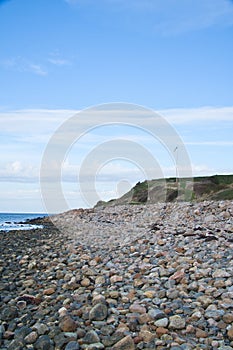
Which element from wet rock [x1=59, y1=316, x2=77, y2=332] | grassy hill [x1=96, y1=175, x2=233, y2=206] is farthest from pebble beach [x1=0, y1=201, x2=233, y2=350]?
grassy hill [x1=96, y1=175, x2=233, y2=206]

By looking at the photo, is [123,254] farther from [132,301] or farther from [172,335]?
[172,335]

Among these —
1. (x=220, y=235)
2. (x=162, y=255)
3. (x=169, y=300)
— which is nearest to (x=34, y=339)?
(x=169, y=300)

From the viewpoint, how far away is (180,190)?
36156 millimetres

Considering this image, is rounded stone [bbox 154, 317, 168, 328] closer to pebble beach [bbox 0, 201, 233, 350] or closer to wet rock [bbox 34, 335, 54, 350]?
pebble beach [bbox 0, 201, 233, 350]

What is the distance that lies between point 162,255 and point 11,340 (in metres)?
3.61

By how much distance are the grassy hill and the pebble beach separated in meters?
23.7

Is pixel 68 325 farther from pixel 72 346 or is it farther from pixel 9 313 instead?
pixel 9 313

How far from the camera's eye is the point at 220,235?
9.26 meters

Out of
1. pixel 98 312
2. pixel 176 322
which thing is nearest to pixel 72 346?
pixel 98 312

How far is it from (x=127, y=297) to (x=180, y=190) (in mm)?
30542

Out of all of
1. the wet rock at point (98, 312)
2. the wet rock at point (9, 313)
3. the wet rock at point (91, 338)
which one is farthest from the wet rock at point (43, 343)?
the wet rock at point (9, 313)

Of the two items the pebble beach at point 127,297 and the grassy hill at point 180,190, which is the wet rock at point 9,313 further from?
the grassy hill at point 180,190

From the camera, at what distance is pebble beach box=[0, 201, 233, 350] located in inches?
194

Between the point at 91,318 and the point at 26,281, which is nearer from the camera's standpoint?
the point at 91,318
